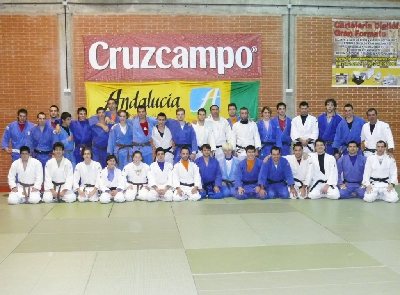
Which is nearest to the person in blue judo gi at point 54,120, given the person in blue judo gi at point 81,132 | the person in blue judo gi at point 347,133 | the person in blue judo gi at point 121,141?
the person in blue judo gi at point 81,132

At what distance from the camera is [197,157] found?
911 centimetres

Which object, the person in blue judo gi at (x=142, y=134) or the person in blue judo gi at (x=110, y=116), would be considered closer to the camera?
A: the person in blue judo gi at (x=142, y=134)

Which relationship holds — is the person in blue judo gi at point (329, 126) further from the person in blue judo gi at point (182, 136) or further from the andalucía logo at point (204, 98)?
the person in blue judo gi at point (182, 136)

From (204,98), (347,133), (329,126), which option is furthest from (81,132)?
(347,133)

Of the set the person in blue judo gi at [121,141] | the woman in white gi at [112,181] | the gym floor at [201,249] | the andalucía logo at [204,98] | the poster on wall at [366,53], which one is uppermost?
the poster on wall at [366,53]

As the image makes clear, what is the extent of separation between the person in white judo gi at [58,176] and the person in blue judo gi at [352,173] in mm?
4949

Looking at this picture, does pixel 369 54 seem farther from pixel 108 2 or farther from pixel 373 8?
pixel 108 2

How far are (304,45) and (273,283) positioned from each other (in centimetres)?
747

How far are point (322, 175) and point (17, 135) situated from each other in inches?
230

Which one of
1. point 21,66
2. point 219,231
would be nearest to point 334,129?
point 219,231

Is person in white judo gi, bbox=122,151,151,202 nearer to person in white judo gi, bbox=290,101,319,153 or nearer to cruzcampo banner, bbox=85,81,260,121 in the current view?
cruzcampo banner, bbox=85,81,260,121

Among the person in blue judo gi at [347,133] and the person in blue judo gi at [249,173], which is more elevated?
the person in blue judo gi at [347,133]

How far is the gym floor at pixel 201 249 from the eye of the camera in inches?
163

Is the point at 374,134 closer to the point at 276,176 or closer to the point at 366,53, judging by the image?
the point at 276,176
